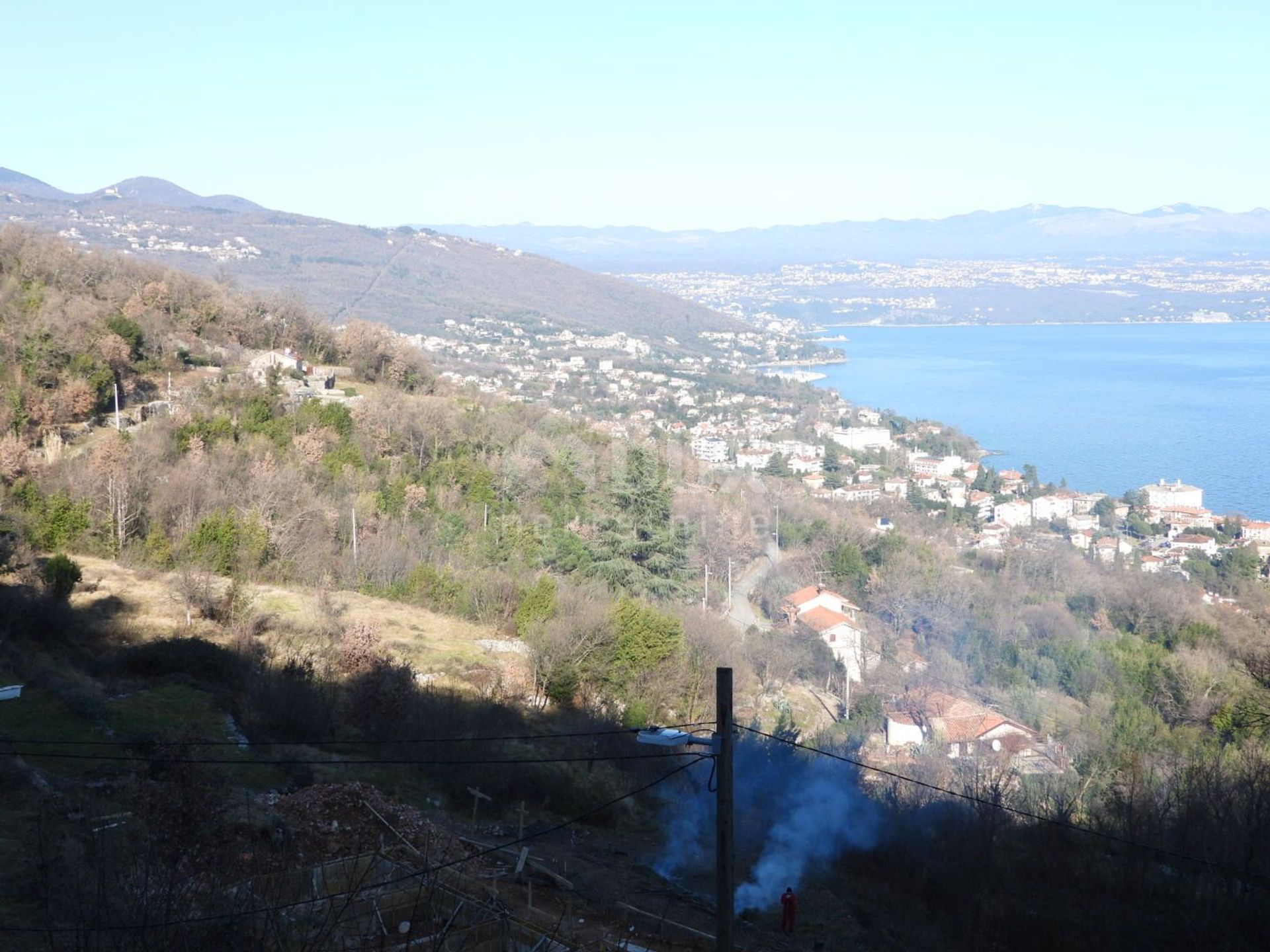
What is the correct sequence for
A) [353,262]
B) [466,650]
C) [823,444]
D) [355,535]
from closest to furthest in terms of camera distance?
[466,650], [355,535], [823,444], [353,262]

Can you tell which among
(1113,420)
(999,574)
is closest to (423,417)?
(999,574)

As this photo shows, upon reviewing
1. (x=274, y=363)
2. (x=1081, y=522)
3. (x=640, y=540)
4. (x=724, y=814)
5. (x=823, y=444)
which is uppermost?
(x=274, y=363)

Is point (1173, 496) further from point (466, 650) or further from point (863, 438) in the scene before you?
point (466, 650)

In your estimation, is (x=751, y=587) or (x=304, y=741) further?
(x=751, y=587)

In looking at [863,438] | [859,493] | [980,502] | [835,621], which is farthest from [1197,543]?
[863,438]

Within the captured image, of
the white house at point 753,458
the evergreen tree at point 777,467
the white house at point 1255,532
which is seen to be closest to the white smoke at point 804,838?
the white house at point 1255,532

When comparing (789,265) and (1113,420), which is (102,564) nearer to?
(1113,420)

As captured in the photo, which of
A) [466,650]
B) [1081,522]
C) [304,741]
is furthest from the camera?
[1081,522]

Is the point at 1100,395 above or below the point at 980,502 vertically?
above
